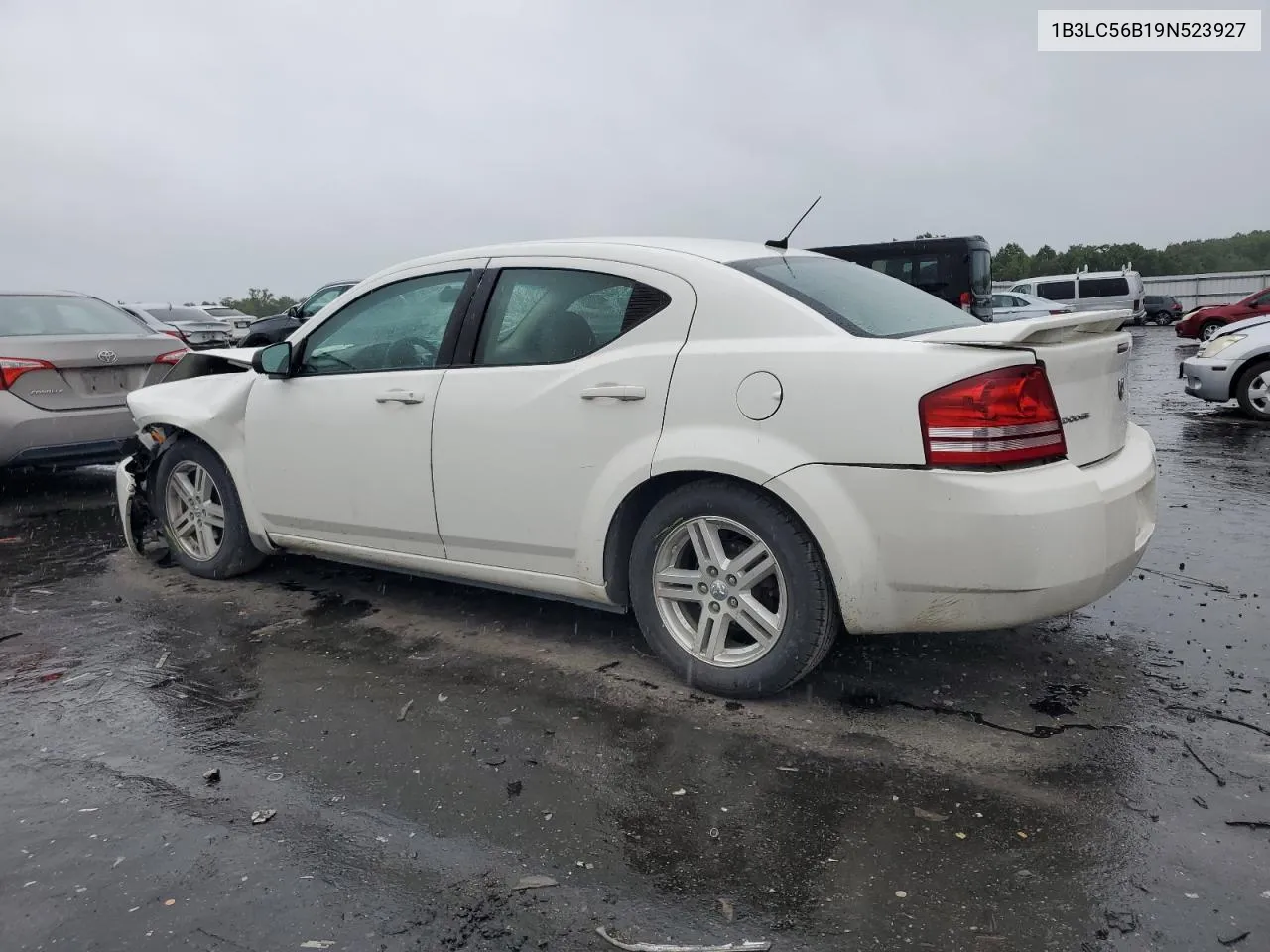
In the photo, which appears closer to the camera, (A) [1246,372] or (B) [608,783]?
(B) [608,783]

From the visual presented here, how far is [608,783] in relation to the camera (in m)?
2.87

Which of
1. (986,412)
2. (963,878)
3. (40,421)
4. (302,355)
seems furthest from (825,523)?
(40,421)

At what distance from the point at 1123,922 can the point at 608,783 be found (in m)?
1.38

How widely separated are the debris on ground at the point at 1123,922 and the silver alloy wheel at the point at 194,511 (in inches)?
170

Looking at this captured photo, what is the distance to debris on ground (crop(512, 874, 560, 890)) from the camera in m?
2.37

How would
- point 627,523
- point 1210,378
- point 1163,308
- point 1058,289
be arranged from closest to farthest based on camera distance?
point 627,523 → point 1210,378 → point 1058,289 → point 1163,308

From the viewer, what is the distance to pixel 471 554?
13.0ft

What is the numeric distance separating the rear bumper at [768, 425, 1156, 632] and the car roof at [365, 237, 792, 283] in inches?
43.1

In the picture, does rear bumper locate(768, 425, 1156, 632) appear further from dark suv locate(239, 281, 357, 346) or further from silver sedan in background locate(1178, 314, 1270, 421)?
silver sedan in background locate(1178, 314, 1270, 421)

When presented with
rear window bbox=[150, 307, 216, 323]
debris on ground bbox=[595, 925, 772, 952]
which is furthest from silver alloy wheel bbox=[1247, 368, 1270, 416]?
rear window bbox=[150, 307, 216, 323]

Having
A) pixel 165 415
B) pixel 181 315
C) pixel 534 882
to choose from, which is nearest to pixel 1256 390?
pixel 165 415

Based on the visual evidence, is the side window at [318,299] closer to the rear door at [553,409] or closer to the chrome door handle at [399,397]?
the chrome door handle at [399,397]

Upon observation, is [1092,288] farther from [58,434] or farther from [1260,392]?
[58,434]

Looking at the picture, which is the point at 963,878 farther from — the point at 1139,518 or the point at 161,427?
the point at 161,427
